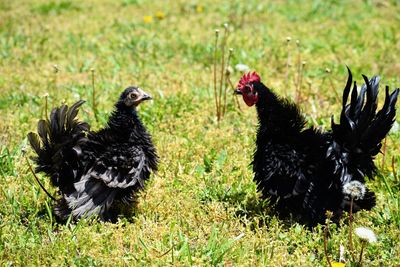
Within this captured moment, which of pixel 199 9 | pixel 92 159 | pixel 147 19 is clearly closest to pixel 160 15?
pixel 147 19

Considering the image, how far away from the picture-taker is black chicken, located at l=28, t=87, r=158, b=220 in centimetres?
500

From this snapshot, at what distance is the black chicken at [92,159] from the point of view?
5.00m

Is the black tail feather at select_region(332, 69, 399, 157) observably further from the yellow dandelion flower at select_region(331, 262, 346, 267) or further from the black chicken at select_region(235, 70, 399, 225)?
Answer: the yellow dandelion flower at select_region(331, 262, 346, 267)

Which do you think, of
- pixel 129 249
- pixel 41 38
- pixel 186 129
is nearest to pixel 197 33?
pixel 41 38

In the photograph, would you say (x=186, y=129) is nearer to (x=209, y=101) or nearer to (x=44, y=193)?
(x=209, y=101)

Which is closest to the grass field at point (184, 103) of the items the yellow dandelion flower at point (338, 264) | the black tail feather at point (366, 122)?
the yellow dandelion flower at point (338, 264)

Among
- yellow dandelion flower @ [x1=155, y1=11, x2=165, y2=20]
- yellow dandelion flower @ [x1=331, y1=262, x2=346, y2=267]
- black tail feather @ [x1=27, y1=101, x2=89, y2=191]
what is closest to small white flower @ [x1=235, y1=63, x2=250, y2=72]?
yellow dandelion flower @ [x1=155, y1=11, x2=165, y2=20]

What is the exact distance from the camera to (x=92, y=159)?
5102mm

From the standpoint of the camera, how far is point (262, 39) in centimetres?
988

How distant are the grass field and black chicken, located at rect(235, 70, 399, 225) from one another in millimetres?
235

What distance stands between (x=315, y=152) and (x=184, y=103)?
2.82 metres

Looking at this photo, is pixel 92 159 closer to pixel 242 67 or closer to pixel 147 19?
pixel 242 67

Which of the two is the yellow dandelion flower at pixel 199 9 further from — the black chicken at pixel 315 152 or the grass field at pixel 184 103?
the black chicken at pixel 315 152

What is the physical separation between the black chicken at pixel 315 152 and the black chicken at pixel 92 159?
3.25ft
